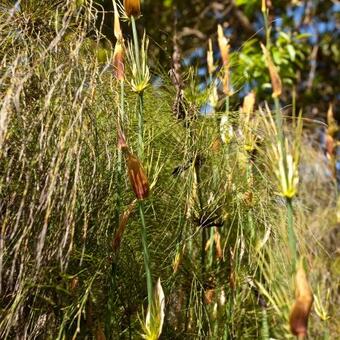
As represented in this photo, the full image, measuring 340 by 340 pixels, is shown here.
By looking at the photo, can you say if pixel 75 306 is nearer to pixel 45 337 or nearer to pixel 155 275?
pixel 45 337

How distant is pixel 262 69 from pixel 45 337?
1.96 m

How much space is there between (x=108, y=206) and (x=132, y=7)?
323 mm

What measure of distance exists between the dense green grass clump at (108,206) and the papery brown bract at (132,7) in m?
0.11

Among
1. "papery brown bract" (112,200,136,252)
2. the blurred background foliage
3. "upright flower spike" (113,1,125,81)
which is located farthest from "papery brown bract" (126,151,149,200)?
the blurred background foliage

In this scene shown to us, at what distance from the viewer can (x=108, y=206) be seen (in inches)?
45.2

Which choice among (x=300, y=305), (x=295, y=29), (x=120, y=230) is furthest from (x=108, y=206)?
(x=295, y=29)

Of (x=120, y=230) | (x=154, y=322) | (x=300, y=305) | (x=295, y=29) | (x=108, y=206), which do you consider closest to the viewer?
(x=300, y=305)

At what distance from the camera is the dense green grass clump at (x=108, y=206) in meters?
1.00

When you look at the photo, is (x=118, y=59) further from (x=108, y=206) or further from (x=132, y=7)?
(x=108, y=206)

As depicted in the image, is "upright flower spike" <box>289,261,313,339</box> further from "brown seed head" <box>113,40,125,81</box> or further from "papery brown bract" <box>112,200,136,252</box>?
"brown seed head" <box>113,40,125,81</box>

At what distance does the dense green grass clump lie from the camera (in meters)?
1.00

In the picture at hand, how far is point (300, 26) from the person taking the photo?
3.67 metres

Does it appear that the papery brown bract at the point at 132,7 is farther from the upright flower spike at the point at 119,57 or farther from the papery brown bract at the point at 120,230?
the papery brown bract at the point at 120,230

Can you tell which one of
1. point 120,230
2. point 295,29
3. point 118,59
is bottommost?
point 120,230
